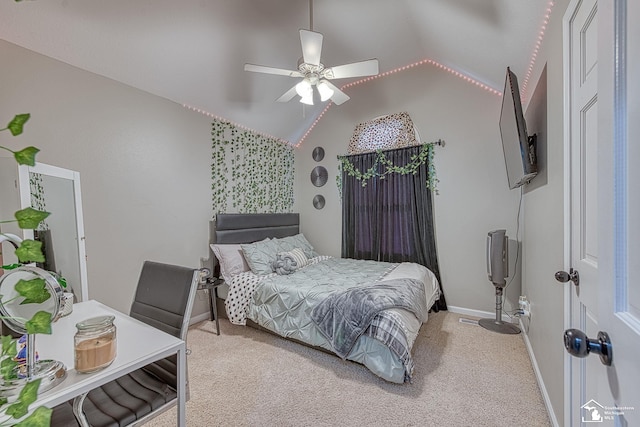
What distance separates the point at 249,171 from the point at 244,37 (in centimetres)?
166

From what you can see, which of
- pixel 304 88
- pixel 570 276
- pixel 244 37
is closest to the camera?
pixel 570 276

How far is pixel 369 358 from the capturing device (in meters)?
2.04

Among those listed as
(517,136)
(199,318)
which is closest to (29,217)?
(517,136)

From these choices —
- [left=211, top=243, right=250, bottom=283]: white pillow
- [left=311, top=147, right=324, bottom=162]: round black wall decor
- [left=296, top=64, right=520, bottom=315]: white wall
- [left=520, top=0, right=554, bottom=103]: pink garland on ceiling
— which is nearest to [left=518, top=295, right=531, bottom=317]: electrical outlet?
[left=296, top=64, right=520, bottom=315]: white wall

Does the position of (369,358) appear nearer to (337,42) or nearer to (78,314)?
(78,314)

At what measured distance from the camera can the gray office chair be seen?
1.09 meters

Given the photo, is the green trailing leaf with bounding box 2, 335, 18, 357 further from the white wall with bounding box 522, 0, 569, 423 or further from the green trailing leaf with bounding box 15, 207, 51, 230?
the white wall with bounding box 522, 0, 569, 423

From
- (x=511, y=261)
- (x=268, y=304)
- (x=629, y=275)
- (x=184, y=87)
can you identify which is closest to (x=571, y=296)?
(x=629, y=275)

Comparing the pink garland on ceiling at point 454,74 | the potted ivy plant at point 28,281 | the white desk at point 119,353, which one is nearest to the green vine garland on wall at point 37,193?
the white desk at point 119,353

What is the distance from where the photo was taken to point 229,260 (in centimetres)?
316

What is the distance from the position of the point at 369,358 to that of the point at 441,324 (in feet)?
4.70

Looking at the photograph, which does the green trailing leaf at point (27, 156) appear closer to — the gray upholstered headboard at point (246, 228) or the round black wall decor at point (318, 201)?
the gray upholstered headboard at point (246, 228)

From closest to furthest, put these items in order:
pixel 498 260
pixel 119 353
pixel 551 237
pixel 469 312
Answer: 1. pixel 119 353
2. pixel 551 237
3. pixel 498 260
4. pixel 469 312

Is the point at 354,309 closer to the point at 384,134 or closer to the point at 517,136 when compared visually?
the point at 517,136
